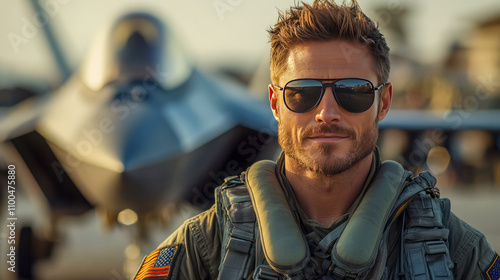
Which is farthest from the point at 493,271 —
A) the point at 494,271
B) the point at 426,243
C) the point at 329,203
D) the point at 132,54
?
the point at 132,54

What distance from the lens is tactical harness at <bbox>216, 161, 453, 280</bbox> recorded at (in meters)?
1.33

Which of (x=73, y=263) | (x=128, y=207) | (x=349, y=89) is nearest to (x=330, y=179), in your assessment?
(x=349, y=89)

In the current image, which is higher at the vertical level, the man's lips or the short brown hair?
the short brown hair

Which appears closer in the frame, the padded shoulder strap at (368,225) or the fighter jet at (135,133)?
the padded shoulder strap at (368,225)

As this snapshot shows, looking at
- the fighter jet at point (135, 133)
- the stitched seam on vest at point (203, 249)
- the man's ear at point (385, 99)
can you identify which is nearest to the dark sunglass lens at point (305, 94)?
the man's ear at point (385, 99)

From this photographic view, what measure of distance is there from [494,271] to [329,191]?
0.48 m

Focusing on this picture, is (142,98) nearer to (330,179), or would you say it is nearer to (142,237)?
(142,237)

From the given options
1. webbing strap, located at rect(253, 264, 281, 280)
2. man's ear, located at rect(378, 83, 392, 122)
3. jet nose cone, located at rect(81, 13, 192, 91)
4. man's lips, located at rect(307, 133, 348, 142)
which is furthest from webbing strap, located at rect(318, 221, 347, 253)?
jet nose cone, located at rect(81, 13, 192, 91)

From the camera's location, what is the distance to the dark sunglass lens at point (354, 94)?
55.7 inches

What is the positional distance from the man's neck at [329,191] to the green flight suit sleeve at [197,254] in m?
0.28

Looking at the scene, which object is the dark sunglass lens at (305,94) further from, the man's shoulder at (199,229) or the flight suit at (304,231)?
the man's shoulder at (199,229)

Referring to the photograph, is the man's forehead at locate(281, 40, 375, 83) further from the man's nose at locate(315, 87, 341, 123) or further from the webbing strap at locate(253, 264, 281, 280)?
the webbing strap at locate(253, 264, 281, 280)

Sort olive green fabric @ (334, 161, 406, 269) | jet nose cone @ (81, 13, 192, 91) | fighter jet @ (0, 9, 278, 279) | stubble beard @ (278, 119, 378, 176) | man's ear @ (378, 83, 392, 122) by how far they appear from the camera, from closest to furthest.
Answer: olive green fabric @ (334, 161, 406, 269) → stubble beard @ (278, 119, 378, 176) → man's ear @ (378, 83, 392, 122) → fighter jet @ (0, 9, 278, 279) → jet nose cone @ (81, 13, 192, 91)

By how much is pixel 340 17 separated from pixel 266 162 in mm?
504
